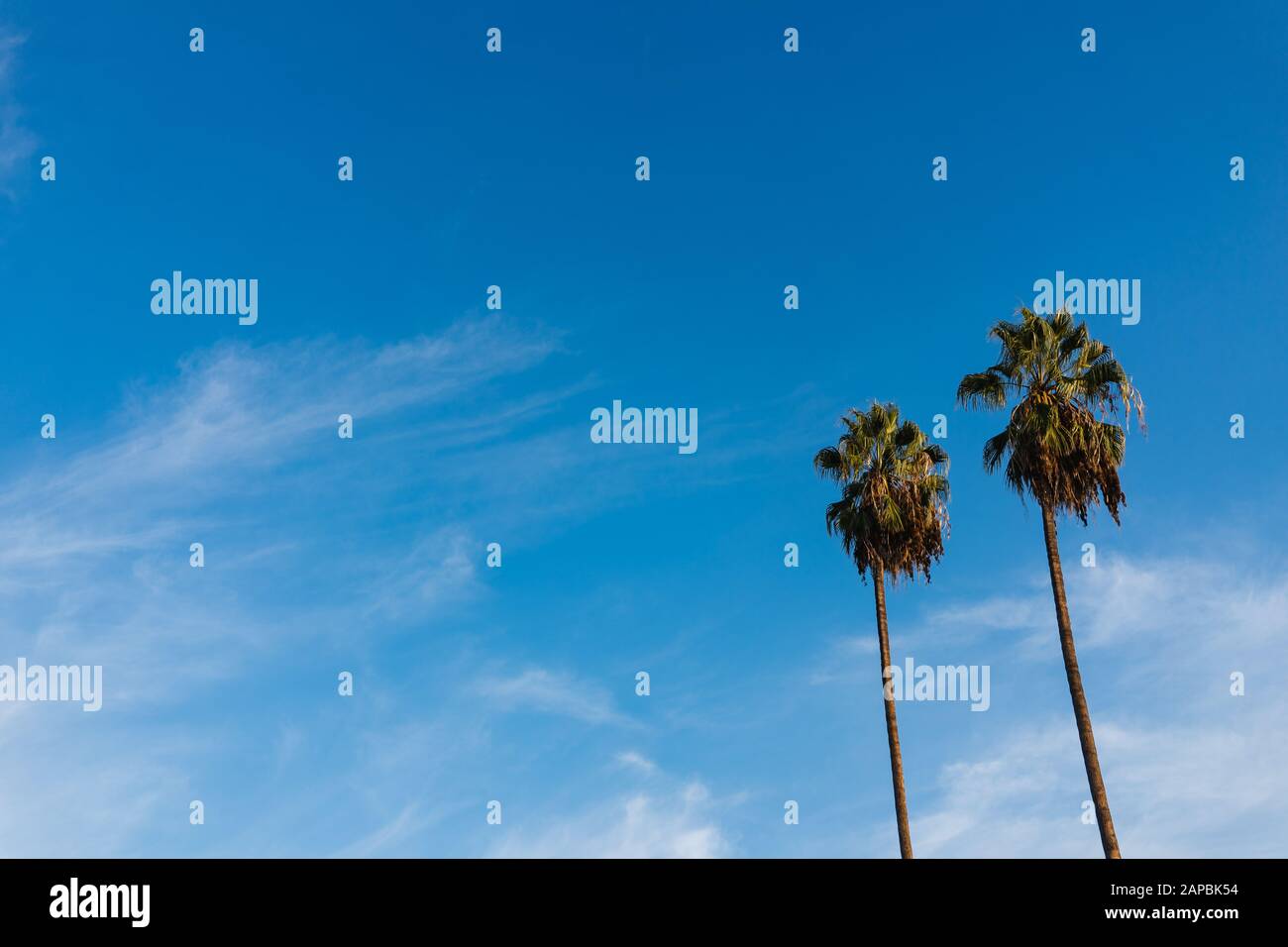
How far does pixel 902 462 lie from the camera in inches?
1706

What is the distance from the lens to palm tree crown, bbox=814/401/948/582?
42312 mm

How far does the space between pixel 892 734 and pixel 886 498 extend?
9.00 m

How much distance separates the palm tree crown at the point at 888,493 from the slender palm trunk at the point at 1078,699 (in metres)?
6.62

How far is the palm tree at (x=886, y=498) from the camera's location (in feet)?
139

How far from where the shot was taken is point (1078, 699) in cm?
3406

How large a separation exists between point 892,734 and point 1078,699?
320 inches

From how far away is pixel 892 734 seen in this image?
132 feet

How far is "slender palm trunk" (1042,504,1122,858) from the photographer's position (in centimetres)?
3216

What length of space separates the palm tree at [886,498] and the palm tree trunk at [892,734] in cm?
4

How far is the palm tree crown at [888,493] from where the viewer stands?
42.3 meters

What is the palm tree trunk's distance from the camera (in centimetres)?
3853
